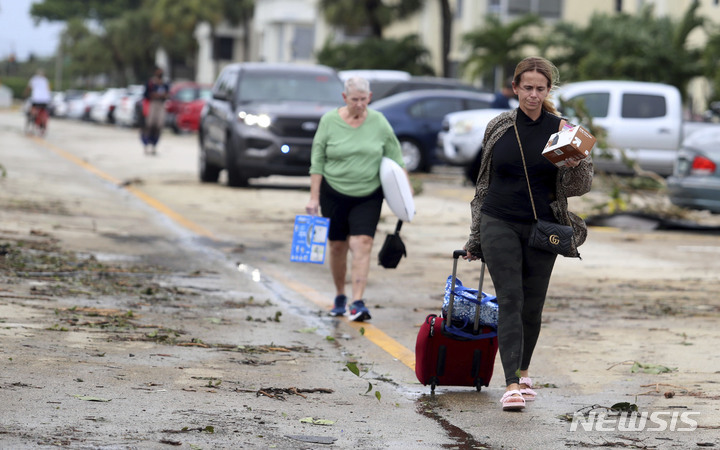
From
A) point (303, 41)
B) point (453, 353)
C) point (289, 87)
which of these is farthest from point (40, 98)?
point (303, 41)

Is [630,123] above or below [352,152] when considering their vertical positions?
below

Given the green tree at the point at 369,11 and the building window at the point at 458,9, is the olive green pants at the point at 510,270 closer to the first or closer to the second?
the green tree at the point at 369,11

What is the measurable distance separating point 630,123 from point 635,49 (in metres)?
10.4

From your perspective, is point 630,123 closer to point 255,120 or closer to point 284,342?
point 255,120

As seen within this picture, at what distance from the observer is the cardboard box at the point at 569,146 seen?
6.12 metres

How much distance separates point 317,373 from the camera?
23.6 feet

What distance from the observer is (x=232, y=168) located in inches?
759

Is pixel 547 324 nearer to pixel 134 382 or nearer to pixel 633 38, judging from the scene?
pixel 134 382

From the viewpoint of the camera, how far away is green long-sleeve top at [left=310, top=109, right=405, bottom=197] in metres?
9.01

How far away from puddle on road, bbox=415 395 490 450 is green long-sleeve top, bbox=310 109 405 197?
2543 mm

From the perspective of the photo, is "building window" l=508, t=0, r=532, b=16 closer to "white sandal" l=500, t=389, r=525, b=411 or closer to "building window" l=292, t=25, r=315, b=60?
"building window" l=292, t=25, r=315, b=60

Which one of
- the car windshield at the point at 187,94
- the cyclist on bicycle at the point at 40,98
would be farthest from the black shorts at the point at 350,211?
the car windshield at the point at 187,94

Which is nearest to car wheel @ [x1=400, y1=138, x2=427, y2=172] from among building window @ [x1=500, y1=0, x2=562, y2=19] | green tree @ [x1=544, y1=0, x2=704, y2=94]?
green tree @ [x1=544, y1=0, x2=704, y2=94]

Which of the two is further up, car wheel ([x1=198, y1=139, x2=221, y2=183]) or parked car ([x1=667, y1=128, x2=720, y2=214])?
parked car ([x1=667, y1=128, x2=720, y2=214])
